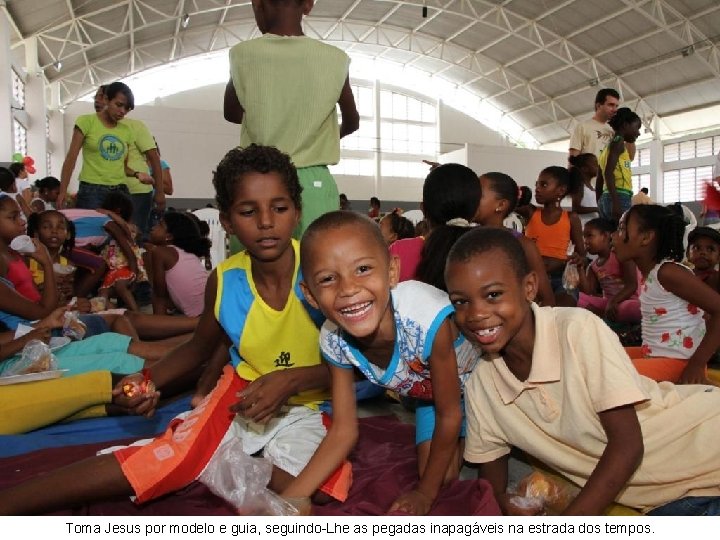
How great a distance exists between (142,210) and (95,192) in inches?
19.3

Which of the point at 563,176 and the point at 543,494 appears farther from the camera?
the point at 563,176

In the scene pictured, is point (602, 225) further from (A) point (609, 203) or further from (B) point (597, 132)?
(B) point (597, 132)

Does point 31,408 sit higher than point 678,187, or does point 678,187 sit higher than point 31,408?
point 678,187

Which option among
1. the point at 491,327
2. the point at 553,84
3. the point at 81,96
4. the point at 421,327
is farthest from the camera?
the point at 553,84

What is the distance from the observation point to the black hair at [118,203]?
4.98 metres

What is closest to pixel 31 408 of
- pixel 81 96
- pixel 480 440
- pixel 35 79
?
pixel 480 440

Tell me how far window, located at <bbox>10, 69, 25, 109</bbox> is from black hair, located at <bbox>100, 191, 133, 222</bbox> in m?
10.2

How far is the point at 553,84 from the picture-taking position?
20.6 metres

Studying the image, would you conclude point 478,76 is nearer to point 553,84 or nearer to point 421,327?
point 553,84

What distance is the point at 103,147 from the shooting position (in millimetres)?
4793

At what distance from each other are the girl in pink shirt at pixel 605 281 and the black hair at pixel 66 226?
3.92 m

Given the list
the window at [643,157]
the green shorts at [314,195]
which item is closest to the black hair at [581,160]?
the green shorts at [314,195]

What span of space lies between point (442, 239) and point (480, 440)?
896 mm

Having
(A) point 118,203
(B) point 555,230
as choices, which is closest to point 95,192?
(A) point 118,203
